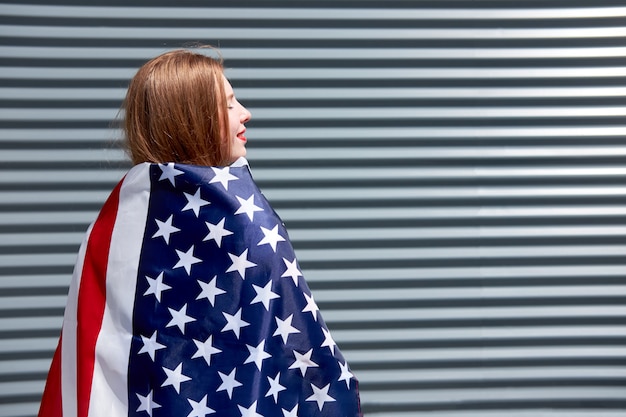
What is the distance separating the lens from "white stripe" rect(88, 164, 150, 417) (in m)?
2.22

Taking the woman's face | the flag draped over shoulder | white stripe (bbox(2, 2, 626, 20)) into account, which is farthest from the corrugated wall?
the flag draped over shoulder

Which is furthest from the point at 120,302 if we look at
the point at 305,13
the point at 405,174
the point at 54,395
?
the point at 305,13

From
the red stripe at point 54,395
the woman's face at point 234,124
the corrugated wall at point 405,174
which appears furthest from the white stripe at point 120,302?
the corrugated wall at point 405,174

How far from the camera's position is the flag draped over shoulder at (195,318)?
2.20 m

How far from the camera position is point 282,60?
4234mm

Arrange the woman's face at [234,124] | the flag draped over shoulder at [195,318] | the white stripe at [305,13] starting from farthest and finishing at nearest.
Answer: the white stripe at [305,13], the woman's face at [234,124], the flag draped over shoulder at [195,318]

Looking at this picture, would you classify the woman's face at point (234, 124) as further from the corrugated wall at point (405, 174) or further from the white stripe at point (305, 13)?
the white stripe at point (305, 13)

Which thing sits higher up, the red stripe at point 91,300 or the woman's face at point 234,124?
the woman's face at point 234,124

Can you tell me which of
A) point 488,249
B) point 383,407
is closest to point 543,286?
point 488,249

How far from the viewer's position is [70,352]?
2.29m

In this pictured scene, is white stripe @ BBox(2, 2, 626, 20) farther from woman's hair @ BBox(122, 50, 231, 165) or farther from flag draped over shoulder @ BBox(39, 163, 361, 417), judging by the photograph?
flag draped over shoulder @ BBox(39, 163, 361, 417)

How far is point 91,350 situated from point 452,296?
2.44 m

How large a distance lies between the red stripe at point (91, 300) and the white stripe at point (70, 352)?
0.8 inches

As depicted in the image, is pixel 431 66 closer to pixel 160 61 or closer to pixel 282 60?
pixel 282 60
